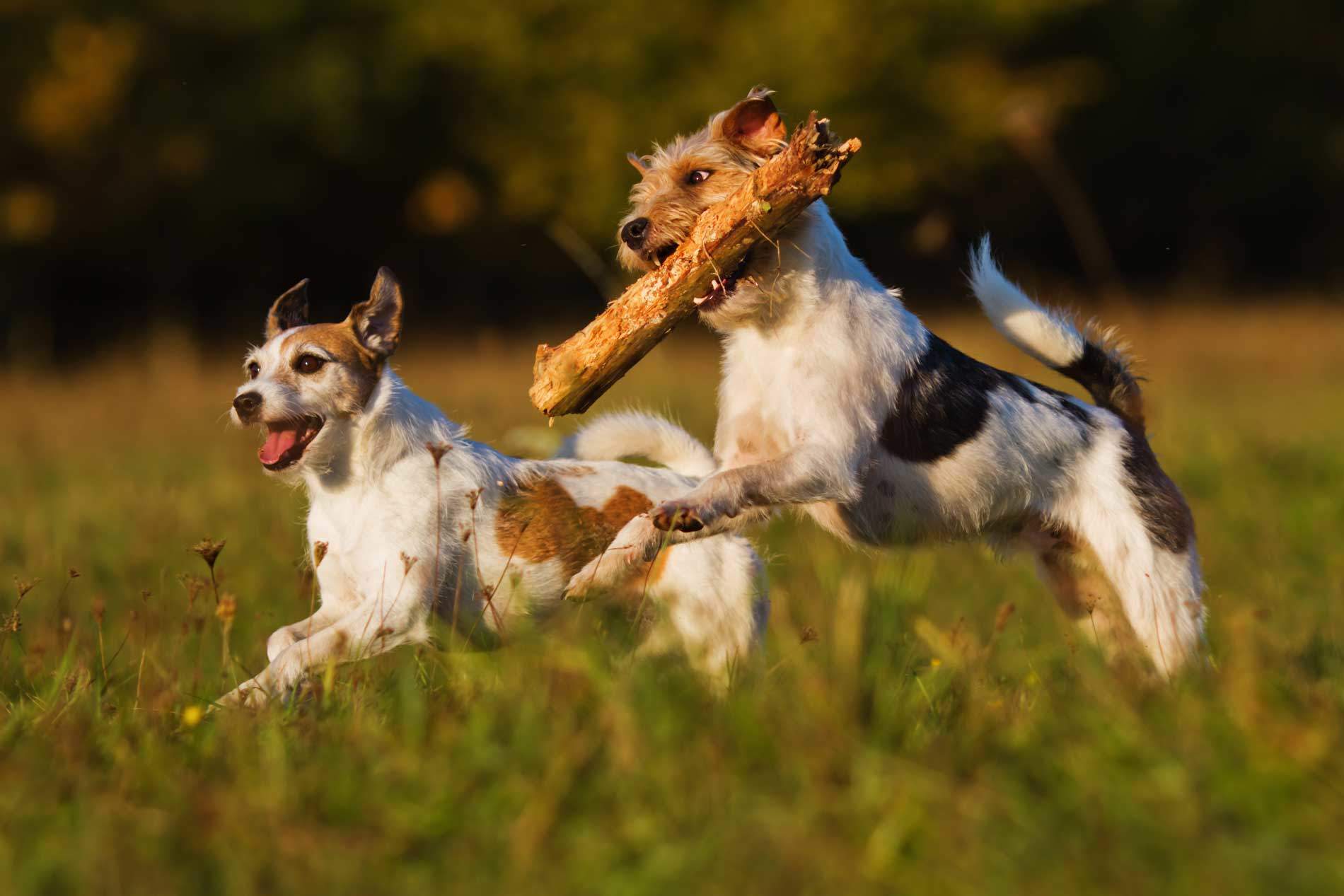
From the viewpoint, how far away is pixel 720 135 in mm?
4547

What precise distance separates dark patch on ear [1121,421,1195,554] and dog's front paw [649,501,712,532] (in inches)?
60.7

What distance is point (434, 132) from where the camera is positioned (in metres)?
24.4

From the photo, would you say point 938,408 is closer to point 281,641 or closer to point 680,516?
point 680,516

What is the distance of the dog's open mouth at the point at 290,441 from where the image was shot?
4551mm

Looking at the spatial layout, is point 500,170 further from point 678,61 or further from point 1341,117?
point 1341,117

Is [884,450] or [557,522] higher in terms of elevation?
[557,522]

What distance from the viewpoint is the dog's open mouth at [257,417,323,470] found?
455 cm

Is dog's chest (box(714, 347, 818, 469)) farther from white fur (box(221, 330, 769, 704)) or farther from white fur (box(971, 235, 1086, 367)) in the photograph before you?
white fur (box(971, 235, 1086, 367))

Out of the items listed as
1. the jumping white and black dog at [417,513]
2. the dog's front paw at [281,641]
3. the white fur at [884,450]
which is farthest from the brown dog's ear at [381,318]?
the white fur at [884,450]

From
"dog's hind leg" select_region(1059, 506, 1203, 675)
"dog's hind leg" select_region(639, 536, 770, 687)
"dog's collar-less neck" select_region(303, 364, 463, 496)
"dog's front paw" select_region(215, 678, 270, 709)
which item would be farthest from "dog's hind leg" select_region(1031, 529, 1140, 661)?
"dog's front paw" select_region(215, 678, 270, 709)

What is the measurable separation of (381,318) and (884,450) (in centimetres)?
173

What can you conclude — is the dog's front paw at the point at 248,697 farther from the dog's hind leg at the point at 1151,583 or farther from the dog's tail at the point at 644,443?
the dog's hind leg at the point at 1151,583

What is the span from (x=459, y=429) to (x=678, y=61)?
18.6 meters

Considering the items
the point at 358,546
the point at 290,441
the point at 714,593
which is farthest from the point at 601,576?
the point at 290,441
